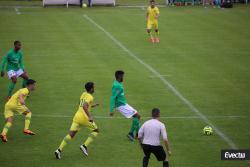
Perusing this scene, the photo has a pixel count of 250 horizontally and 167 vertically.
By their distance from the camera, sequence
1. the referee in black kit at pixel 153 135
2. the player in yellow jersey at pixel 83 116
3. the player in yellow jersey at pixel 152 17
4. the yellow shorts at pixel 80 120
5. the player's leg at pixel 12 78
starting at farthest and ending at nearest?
the player in yellow jersey at pixel 152 17, the player's leg at pixel 12 78, the yellow shorts at pixel 80 120, the player in yellow jersey at pixel 83 116, the referee in black kit at pixel 153 135

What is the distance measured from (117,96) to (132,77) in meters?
9.78

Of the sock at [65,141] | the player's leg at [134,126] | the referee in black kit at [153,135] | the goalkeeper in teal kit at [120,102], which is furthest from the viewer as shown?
the player's leg at [134,126]

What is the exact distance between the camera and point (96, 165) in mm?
17172

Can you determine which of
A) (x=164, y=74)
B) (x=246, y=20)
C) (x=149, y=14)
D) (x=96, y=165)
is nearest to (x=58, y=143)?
(x=96, y=165)

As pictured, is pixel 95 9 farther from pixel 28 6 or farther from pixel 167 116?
pixel 167 116

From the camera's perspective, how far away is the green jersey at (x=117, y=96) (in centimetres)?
1845

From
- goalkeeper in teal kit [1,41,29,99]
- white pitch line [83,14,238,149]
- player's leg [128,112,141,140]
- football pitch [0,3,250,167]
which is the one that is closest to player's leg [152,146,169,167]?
football pitch [0,3,250,167]

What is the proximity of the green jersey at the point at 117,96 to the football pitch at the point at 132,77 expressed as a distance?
4.09ft

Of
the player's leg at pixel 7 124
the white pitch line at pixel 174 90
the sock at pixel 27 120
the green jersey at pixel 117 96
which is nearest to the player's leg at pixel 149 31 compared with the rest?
the white pitch line at pixel 174 90

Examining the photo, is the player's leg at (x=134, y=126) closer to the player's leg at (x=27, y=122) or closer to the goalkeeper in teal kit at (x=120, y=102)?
the goalkeeper in teal kit at (x=120, y=102)

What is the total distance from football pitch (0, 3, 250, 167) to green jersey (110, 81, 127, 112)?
1.25 metres

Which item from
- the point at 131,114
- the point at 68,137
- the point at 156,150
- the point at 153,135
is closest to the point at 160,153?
the point at 156,150

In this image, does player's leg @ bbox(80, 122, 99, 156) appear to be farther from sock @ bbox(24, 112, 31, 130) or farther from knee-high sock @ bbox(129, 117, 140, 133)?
sock @ bbox(24, 112, 31, 130)

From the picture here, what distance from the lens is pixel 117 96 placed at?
732 inches
